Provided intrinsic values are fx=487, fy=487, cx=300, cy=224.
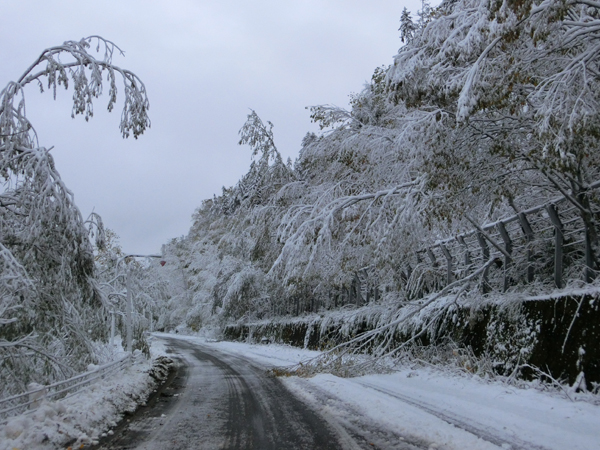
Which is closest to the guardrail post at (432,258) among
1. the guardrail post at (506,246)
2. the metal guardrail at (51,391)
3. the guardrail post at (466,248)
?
the guardrail post at (466,248)

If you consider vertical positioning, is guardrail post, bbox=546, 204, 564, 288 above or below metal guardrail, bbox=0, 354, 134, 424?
above

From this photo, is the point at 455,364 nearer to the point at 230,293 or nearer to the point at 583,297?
the point at 583,297

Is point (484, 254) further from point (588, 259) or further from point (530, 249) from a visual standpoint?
point (588, 259)

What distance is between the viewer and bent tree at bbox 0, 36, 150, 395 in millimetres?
8266

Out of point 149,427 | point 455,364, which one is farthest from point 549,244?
point 149,427

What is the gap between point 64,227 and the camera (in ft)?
27.8

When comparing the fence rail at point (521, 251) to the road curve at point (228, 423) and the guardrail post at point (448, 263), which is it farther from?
the road curve at point (228, 423)

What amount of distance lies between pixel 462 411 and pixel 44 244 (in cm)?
763

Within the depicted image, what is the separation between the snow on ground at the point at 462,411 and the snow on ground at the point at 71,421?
3.53 metres

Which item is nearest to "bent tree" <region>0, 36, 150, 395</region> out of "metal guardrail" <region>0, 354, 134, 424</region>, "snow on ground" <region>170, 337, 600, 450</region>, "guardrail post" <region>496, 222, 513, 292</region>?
"metal guardrail" <region>0, 354, 134, 424</region>

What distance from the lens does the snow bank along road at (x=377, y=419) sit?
597 centimetres

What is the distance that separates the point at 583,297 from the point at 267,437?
5.47 meters

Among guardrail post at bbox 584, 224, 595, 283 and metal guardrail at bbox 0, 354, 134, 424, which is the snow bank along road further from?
guardrail post at bbox 584, 224, 595, 283

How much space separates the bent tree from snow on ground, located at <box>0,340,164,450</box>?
128cm
